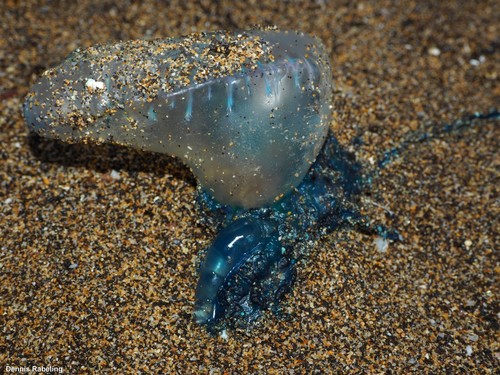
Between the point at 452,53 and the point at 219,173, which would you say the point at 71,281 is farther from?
the point at 452,53

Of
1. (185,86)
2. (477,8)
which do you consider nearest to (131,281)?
(185,86)

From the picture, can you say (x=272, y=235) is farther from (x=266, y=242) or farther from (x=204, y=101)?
(x=204, y=101)

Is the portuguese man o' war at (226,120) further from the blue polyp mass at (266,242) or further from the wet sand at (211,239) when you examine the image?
the wet sand at (211,239)

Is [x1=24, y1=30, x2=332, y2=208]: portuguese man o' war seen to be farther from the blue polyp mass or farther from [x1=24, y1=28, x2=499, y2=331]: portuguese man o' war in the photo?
the blue polyp mass

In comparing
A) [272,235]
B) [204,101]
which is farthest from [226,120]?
[272,235]

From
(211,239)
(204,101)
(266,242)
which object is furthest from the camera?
(211,239)
